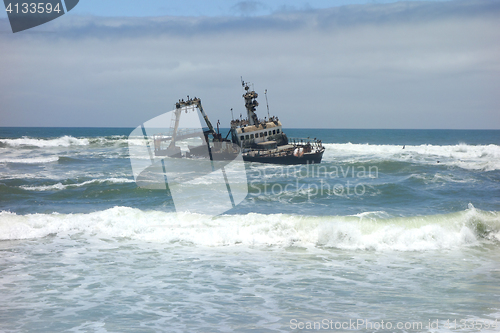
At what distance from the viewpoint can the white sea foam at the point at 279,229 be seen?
13.9m

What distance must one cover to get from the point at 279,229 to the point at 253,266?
3541 millimetres

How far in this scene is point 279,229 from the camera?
14.7m

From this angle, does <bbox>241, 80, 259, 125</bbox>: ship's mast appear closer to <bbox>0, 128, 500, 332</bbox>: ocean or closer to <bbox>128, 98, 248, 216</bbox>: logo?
<bbox>128, 98, 248, 216</bbox>: logo

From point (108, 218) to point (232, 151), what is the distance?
2890 cm

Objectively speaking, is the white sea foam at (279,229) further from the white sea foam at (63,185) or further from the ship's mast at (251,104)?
the ship's mast at (251,104)

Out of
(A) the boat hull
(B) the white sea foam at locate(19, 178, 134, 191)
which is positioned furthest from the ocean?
(A) the boat hull

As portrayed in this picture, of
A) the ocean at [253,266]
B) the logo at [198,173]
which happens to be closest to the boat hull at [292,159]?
the logo at [198,173]

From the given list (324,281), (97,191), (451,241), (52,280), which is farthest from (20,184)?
(451,241)

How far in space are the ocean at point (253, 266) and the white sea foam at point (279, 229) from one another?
0.06 m

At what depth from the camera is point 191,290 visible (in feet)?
31.3

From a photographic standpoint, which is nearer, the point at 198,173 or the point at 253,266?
the point at 253,266

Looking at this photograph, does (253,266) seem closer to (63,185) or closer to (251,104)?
(63,185)

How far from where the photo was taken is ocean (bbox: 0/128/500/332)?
7.95m

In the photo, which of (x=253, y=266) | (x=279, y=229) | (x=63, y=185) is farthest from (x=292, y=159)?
(x=253, y=266)
